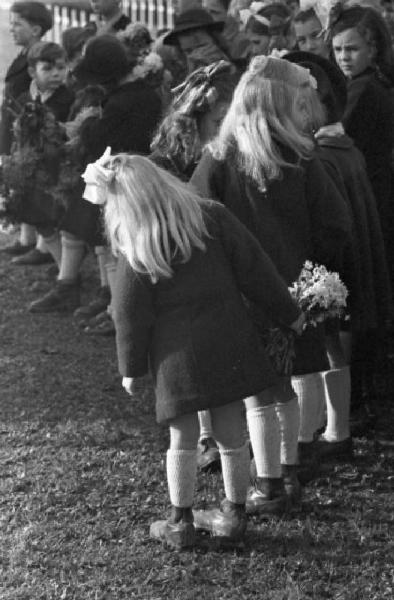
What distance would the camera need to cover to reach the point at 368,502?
225 inches

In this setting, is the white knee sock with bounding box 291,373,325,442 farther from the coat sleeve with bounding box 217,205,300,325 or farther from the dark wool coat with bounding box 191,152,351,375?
the coat sleeve with bounding box 217,205,300,325

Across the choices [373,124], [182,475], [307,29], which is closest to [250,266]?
[182,475]

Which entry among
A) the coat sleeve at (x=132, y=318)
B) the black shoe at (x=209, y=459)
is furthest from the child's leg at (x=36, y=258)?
the coat sleeve at (x=132, y=318)

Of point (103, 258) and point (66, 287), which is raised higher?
point (103, 258)

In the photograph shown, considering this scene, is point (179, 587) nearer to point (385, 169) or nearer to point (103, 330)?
point (385, 169)

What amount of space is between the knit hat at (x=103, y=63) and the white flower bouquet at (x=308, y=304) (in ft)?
9.33

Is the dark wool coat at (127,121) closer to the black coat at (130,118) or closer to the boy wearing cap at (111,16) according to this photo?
the black coat at (130,118)

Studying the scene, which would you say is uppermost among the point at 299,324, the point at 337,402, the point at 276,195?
the point at 276,195

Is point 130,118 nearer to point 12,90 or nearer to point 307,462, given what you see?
point 307,462

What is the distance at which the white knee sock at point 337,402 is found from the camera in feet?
20.3

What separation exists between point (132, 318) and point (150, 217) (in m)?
0.42

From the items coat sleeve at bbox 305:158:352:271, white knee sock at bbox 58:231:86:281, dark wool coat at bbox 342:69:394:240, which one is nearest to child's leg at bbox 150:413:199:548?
coat sleeve at bbox 305:158:352:271

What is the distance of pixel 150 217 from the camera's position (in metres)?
4.88

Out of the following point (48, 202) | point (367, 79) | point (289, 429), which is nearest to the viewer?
point (289, 429)
